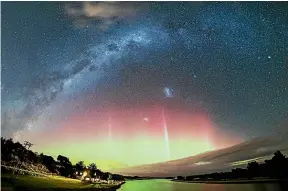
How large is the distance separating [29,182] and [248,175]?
80.1 m

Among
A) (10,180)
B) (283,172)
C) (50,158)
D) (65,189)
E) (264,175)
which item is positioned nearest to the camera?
(10,180)

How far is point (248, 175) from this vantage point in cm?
9294

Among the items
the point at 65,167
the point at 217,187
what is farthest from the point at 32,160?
the point at 217,187

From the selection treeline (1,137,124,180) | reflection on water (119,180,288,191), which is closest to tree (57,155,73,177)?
treeline (1,137,124,180)

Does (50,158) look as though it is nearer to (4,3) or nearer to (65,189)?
(65,189)

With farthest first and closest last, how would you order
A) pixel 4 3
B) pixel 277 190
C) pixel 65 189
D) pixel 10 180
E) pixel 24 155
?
1. pixel 277 190
2. pixel 24 155
3. pixel 65 189
4. pixel 10 180
5. pixel 4 3

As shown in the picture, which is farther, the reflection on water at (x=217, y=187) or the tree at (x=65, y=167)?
the tree at (x=65, y=167)

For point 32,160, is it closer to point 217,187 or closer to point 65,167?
point 65,167

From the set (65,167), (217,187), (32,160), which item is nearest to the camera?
(32,160)

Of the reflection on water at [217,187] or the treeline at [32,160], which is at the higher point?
the treeline at [32,160]

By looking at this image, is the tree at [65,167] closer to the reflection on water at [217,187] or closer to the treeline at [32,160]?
the treeline at [32,160]

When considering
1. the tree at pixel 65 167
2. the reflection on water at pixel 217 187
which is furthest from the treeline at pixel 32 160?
the reflection on water at pixel 217 187

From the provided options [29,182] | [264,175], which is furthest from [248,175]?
[29,182]

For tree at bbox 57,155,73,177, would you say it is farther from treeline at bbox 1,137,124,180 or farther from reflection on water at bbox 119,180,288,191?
reflection on water at bbox 119,180,288,191
